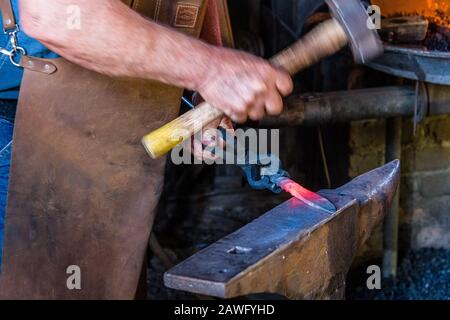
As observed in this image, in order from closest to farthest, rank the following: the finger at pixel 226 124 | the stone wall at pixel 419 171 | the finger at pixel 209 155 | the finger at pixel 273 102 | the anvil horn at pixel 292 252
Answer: the anvil horn at pixel 292 252 < the finger at pixel 273 102 < the finger at pixel 209 155 < the finger at pixel 226 124 < the stone wall at pixel 419 171

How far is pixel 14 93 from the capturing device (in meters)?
1.53

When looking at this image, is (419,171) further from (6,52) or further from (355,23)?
(6,52)

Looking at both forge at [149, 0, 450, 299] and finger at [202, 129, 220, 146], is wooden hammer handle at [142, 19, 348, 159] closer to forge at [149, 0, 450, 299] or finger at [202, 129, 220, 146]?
forge at [149, 0, 450, 299]

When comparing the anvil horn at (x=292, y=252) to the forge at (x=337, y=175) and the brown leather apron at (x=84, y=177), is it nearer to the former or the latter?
the forge at (x=337, y=175)

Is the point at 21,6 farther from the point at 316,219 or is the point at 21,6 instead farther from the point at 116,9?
the point at 316,219

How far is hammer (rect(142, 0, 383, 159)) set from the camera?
1.35 m

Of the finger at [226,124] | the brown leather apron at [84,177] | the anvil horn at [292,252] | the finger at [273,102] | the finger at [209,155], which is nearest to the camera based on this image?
the anvil horn at [292,252]

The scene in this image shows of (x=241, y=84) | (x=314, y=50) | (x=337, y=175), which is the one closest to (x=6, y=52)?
(x=241, y=84)

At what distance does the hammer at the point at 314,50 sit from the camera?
135 cm

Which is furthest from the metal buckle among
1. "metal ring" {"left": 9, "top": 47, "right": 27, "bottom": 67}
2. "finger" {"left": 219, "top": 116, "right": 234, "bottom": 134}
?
"finger" {"left": 219, "top": 116, "right": 234, "bottom": 134}

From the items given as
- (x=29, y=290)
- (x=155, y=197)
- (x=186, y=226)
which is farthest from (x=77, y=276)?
(x=186, y=226)

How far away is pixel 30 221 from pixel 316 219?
603mm

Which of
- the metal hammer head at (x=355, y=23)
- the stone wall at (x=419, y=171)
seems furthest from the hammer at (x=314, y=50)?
the stone wall at (x=419, y=171)

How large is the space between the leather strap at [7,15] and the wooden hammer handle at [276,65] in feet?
1.17
